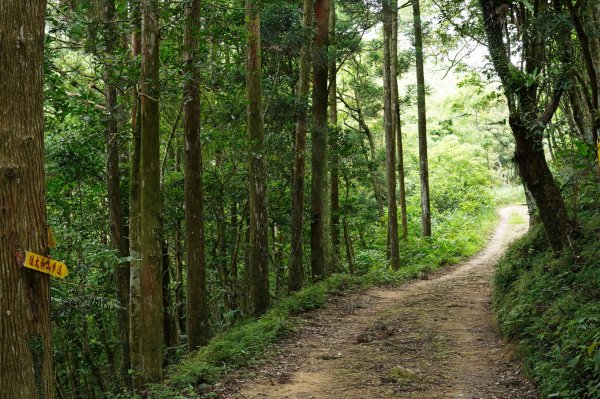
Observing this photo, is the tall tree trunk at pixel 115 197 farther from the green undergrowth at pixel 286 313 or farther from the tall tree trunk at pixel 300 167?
the tall tree trunk at pixel 300 167

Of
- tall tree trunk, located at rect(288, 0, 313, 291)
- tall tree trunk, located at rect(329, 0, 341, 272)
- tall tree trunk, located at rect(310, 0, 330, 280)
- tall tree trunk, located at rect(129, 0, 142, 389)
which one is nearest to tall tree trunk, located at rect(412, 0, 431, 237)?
tall tree trunk, located at rect(329, 0, 341, 272)

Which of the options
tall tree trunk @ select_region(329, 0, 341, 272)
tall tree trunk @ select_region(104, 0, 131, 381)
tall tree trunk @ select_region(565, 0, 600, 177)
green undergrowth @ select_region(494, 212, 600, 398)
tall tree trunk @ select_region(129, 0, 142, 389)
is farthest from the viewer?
tall tree trunk @ select_region(329, 0, 341, 272)

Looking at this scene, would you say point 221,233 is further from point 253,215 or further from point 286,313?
point 286,313

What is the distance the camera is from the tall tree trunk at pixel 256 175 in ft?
36.8

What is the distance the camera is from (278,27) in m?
14.1

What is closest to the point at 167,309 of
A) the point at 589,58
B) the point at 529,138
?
the point at 529,138

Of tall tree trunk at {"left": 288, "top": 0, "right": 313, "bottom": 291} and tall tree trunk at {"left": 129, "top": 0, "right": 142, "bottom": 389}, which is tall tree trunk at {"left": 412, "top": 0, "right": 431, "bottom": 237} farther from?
tall tree trunk at {"left": 129, "top": 0, "right": 142, "bottom": 389}

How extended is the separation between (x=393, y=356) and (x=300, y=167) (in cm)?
609

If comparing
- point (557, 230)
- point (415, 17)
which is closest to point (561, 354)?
point (557, 230)

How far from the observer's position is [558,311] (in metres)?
7.25

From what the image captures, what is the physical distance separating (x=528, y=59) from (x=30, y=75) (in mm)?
8406

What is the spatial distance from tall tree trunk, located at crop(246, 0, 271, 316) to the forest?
42 mm

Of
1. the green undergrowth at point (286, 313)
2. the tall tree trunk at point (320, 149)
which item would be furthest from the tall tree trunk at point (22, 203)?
the tall tree trunk at point (320, 149)

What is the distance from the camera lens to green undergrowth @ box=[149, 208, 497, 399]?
744 centimetres
